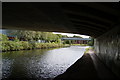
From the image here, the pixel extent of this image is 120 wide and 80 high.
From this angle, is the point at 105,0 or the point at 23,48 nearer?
the point at 105,0

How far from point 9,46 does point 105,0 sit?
36684mm

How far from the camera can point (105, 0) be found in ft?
22.5

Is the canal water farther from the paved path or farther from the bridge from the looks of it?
the bridge

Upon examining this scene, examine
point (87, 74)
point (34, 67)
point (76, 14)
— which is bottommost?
point (34, 67)

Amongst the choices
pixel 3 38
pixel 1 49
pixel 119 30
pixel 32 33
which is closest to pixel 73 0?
pixel 119 30

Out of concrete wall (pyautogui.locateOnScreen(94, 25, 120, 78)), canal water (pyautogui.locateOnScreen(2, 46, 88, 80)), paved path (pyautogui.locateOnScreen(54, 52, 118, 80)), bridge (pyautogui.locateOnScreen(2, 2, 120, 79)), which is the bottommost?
canal water (pyautogui.locateOnScreen(2, 46, 88, 80))

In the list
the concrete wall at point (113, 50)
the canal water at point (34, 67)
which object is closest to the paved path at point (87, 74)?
the concrete wall at point (113, 50)

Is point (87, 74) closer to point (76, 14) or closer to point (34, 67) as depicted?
point (76, 14)

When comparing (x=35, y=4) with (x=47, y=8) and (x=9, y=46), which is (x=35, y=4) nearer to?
(x=47, y=8)

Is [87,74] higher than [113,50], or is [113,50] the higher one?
[113,50]

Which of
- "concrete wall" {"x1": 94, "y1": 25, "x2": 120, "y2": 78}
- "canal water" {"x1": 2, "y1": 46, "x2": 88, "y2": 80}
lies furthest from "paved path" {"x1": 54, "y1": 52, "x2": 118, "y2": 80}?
"canal water" {"x1": 2, "y1": 46, "x2": 88, "y2": 80}

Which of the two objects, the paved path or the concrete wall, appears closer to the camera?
the concrete wall

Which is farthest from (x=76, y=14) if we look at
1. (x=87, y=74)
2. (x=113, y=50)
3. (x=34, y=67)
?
(x=34, y=67)

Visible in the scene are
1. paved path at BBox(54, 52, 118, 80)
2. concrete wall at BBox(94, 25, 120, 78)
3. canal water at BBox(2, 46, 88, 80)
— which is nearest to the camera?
concrete wall at BBox(94, 25, 120, 78)
